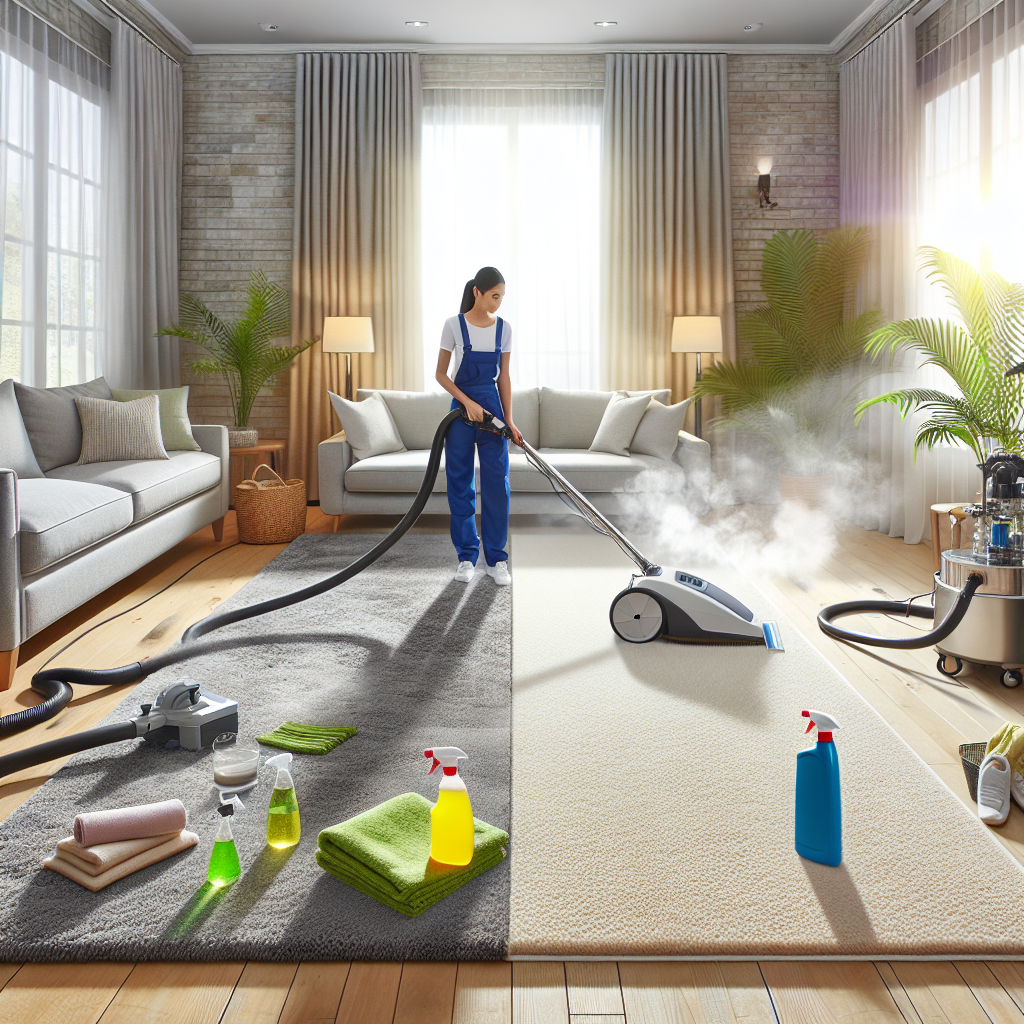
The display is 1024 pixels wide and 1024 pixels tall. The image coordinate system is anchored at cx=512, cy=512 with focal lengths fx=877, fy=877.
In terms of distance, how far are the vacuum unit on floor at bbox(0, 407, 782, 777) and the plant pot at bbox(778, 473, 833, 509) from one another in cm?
225

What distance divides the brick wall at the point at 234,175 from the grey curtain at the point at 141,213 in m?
0.12

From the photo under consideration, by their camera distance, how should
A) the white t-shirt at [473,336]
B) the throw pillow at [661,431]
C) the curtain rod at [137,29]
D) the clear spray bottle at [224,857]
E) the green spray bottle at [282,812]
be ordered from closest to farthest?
the clear spray bottle at [224,857]
the green spray bottle at [282,812]
the white t-shirt at [473,336]
the curtain rod at [137,29]
the throw pillow at [661,431]

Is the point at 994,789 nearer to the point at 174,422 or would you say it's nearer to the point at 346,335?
the point at 174,422

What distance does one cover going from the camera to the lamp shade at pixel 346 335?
5.32m

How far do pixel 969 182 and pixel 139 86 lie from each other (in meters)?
4.54

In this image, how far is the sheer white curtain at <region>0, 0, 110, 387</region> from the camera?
158 inches

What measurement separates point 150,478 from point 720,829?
2.83 m

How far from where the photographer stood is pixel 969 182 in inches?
167

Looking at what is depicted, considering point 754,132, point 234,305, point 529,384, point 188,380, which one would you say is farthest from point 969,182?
point 188,380

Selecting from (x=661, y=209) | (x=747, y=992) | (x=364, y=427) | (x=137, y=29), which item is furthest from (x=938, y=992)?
(x=137, y=29)

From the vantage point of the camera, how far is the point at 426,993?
4.13 feet

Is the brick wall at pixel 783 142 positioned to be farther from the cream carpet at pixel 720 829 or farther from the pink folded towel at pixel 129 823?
the pink folded towel at pixel 129 823

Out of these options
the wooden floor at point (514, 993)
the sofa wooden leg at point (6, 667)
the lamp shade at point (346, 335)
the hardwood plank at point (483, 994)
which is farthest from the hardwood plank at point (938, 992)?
the lamp shade at point (346, 335)

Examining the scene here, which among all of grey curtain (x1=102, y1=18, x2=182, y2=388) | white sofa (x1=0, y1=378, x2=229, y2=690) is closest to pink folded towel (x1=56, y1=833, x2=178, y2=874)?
white sofa (x1=0, y1=378, x2=229, y2=690)
